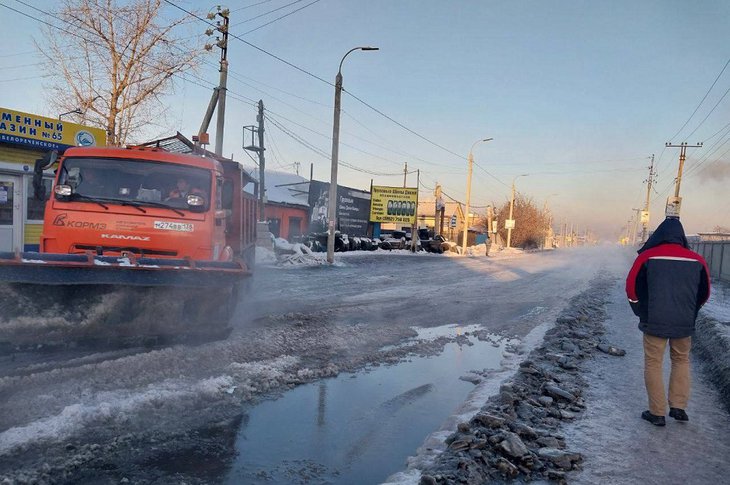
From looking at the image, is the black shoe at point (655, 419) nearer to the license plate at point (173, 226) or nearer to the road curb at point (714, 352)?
the road curb at point (714, 352)

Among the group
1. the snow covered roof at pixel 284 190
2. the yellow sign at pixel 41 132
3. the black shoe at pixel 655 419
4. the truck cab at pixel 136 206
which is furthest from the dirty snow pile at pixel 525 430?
the snow covered roof at pixel 284 190

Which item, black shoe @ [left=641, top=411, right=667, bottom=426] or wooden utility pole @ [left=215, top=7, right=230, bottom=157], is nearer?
black shoe @ [left=641, top=411, right=667, bottom=426]

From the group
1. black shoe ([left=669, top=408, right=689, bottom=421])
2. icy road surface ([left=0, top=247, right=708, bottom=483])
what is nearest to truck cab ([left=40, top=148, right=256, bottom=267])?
icy road surface ([left=0, top=247, right=708, bottom=483])

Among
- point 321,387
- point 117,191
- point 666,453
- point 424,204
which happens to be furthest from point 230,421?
point 424,204

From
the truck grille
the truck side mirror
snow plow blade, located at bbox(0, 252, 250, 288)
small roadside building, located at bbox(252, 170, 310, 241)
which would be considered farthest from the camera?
small roadside building, located at bbox(252, 170, 310, 241)

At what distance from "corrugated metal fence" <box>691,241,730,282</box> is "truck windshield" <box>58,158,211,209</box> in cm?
1953

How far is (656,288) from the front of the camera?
4.62 m

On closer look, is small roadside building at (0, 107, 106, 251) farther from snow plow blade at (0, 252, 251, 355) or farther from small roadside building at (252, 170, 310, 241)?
small roadside building at (252, 170, 310, 241)

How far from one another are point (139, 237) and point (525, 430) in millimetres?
4874

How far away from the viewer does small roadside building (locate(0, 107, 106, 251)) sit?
13.7 metres

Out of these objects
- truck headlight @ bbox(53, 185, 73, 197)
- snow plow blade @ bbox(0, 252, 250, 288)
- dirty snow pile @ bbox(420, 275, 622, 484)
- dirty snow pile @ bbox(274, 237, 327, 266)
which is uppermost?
truck headlight @ bbox(53, 185, 73, 197)

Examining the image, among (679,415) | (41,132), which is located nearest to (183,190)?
(679,415)

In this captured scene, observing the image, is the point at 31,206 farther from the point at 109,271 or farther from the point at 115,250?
the point at 109,271

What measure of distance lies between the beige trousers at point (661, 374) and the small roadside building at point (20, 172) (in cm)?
1473
